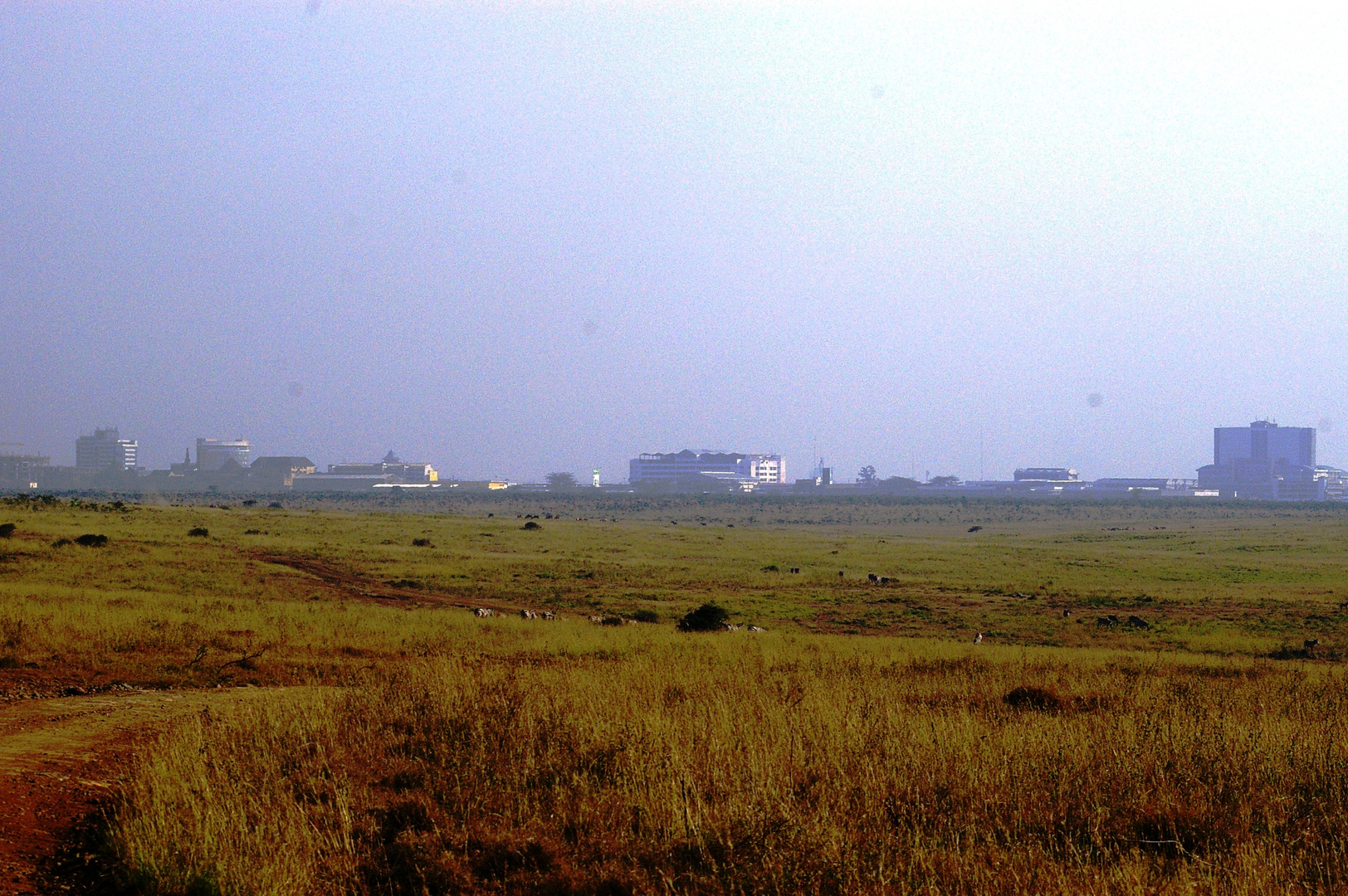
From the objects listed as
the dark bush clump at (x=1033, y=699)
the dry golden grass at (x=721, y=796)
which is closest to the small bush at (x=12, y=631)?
the dry golden grass at (x=721, y=796)

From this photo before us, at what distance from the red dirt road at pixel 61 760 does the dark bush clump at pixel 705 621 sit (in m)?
12.6

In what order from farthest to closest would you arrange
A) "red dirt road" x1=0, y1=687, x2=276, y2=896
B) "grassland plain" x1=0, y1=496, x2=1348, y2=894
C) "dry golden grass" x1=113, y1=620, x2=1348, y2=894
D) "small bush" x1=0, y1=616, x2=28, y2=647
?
1. "small bush" x1=0, y1=616, x2=28, y2=647
2. "red dirt road" x1=0, y1=687, x2=276, y2=896
3. "grassland plain" x1=0, y1=496, x2=1348, y2=894
4. "dry golden grass" x1=113, y1=620, x2=1348, y2=894

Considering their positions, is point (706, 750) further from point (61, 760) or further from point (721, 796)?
point (61, 760)

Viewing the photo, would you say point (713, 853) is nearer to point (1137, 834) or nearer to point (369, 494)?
point (1137, 834)

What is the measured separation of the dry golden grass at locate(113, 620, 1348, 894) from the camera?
614 centimetres

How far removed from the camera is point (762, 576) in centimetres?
4578

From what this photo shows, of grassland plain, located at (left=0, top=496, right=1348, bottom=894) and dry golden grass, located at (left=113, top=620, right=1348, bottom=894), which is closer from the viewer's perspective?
dry golden grass, located at (left=113, top=620, right=1348, bottom=894)

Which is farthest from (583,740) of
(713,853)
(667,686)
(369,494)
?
(369,494)

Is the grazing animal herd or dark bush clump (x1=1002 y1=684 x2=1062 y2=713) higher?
dark bush clump (x1=1002 y1=684 x2=1062 y2=713)

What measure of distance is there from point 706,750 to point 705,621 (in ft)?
56.8

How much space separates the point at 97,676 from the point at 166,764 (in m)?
8.80

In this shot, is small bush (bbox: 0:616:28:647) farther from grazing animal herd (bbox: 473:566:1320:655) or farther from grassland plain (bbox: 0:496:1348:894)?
grazing animal herd (bbox: 473:566:1320:655)

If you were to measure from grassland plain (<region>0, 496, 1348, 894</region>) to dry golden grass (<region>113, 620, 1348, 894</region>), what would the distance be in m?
0.03

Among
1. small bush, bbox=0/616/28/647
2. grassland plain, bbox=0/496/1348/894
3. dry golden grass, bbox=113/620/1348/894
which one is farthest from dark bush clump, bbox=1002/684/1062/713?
small bush, bbox=0/616/28/647
